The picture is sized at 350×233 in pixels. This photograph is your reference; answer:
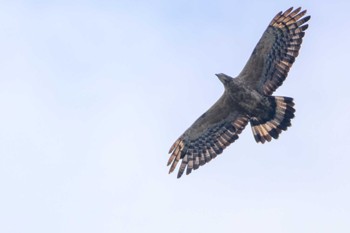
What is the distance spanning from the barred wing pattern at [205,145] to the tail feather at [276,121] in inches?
29.9

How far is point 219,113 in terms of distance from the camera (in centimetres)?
4038

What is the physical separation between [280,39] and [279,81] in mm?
1244

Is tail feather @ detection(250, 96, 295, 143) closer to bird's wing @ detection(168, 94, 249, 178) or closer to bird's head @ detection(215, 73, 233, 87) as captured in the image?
bird's wing @ detection(168, 94, 249, 178)

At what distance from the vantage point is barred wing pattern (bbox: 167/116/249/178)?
40.5 m

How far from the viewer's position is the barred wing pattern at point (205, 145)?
4047 centimetres

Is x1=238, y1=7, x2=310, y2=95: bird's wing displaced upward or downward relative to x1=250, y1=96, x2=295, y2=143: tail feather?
upward

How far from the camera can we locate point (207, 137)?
4081cm

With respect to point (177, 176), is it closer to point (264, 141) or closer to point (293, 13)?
point (264, 141)

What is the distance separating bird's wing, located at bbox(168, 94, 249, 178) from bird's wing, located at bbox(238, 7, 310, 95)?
1295 millimetres

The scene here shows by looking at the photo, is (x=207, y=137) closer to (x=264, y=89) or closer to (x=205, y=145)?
(x=205, y=145)

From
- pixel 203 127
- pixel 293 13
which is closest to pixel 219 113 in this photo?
pixel 203 127

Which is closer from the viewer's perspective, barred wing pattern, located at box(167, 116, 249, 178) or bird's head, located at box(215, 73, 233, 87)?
bird's head, located at box(215, 73, 233, 87)

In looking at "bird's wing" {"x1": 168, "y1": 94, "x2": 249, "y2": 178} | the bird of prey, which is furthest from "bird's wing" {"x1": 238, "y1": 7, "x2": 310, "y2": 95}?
"bird's wing" {"x1": 168, "y1": 94, "x2": 249, "y2": 178}

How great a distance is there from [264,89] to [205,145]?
2.67 metres
